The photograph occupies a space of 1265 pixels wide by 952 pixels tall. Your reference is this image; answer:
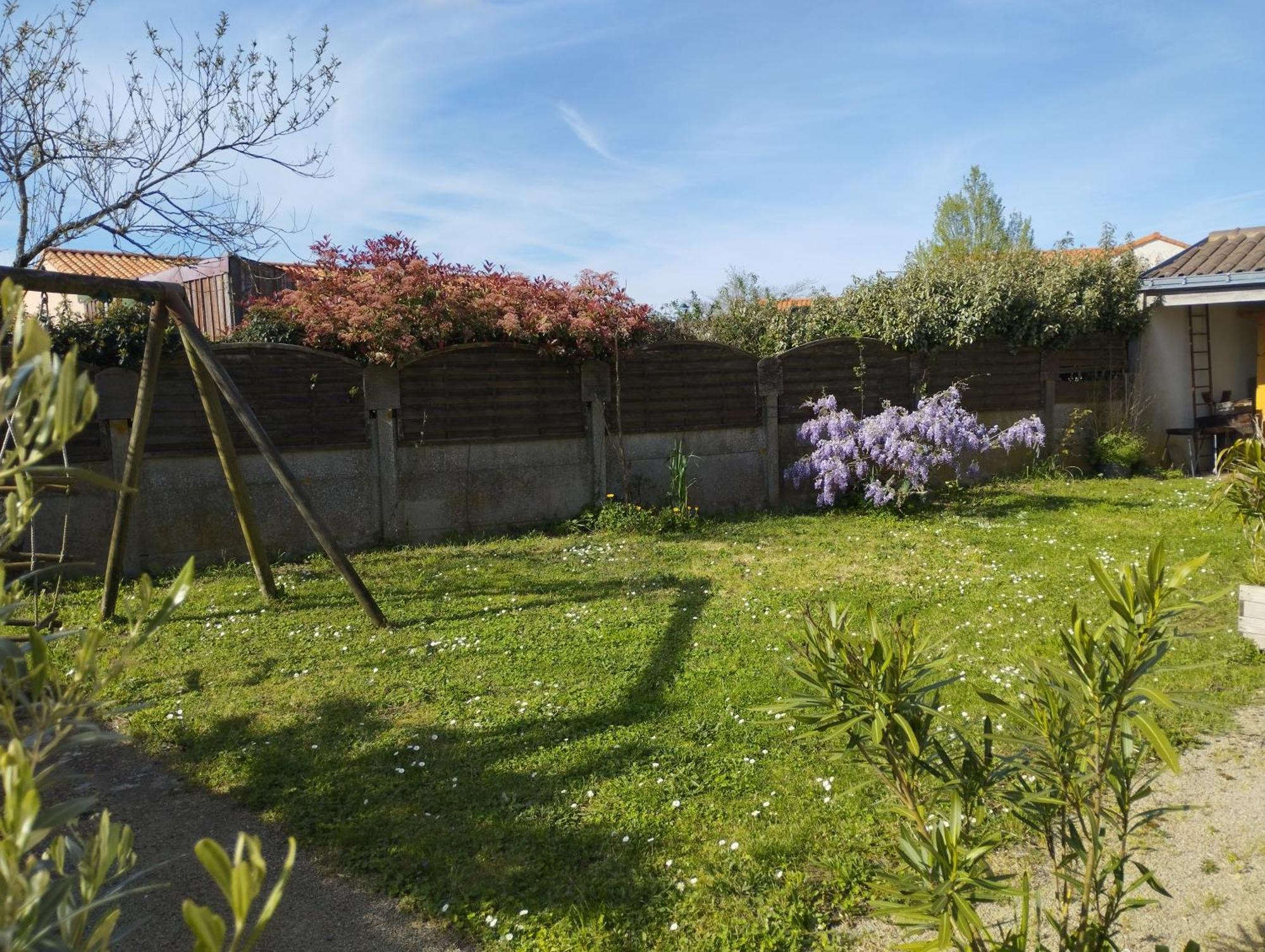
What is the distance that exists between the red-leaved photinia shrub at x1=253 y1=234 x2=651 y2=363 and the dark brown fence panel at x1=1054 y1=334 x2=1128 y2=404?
277 inches

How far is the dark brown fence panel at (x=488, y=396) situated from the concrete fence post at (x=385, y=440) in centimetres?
9

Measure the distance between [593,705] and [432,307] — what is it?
5849mm

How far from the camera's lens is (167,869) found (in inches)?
151

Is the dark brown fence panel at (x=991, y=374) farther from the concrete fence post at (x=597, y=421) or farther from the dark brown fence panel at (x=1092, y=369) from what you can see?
the concrete fence post at (x=597, y=421)

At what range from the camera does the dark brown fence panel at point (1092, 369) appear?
46.6ft

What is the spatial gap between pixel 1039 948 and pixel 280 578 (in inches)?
293

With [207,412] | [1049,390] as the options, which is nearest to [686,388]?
[207,412]

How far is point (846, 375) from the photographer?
1245 centimetres

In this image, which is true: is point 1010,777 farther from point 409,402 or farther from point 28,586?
point 409,402

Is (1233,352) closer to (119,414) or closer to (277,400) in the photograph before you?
(277,400)

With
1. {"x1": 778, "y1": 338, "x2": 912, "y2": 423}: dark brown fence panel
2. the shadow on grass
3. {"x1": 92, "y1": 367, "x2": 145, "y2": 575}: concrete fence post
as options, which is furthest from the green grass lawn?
{"x1": 778, "y1": 338, "x2": 912, "y2": 423}: dark brown fence panel

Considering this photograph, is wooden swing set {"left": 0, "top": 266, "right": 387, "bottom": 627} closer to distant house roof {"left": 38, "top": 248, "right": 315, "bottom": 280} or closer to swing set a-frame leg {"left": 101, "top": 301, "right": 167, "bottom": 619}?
swing set a-frame leg {"left": 101, "top": 301, "right": 167, "bottom": 619}

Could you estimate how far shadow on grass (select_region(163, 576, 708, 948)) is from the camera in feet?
11.7

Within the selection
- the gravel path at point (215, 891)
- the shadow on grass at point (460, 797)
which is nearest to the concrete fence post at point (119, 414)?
the shadow on grass at point (460, 797)
